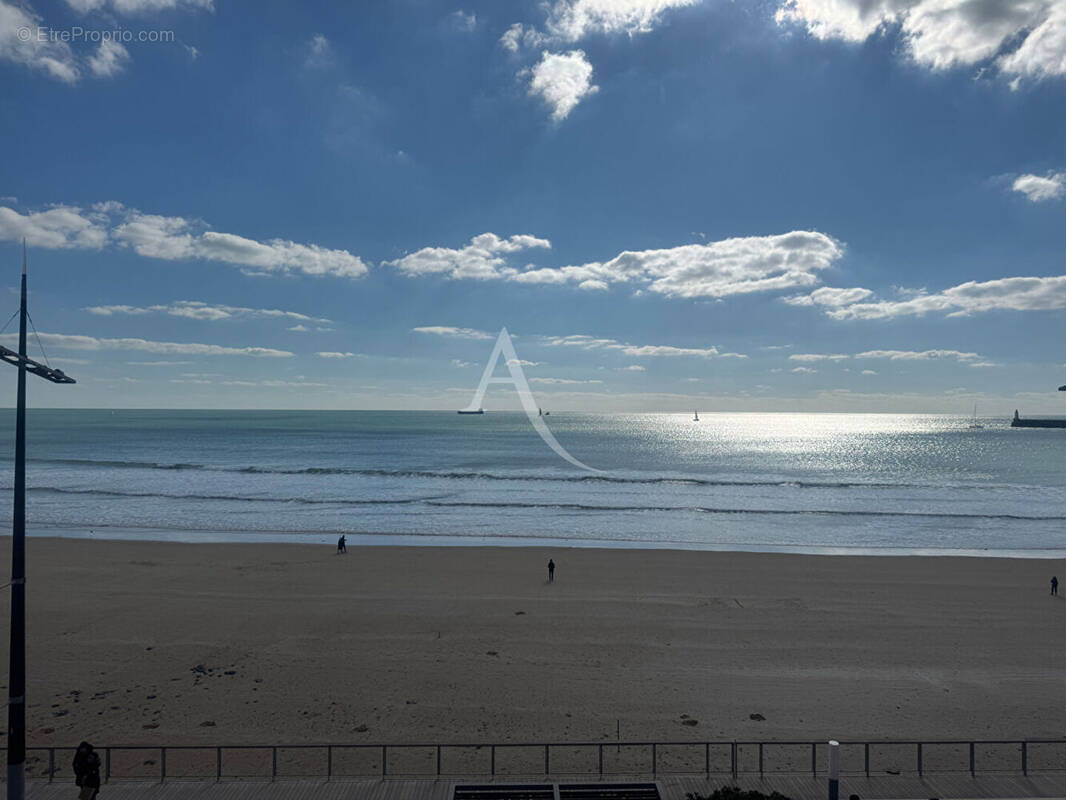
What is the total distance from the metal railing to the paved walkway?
363 mm

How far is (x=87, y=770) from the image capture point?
1001 centimetres

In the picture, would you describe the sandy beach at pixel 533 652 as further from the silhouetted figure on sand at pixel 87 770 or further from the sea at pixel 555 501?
the sea at pixel 555 501

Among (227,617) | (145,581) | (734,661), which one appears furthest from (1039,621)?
(145,581)

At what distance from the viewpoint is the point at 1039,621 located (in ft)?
74.5

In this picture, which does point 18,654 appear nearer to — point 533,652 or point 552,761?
point 552,761

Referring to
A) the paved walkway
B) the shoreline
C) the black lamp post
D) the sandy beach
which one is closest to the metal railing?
the paved walkway

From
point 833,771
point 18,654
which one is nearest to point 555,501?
point 833,771

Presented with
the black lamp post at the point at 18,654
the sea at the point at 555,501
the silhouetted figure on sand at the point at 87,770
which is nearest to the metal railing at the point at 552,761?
the silhouetted figure on sand at the point at 87,770

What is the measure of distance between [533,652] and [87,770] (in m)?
11.9

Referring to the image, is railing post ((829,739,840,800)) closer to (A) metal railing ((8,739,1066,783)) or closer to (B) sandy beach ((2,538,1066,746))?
(A) metal railing ((8,739,1066,783))

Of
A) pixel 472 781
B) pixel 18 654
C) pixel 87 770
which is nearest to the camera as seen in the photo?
pixel 18 654

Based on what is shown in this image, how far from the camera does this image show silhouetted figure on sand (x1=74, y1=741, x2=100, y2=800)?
10.0 meters

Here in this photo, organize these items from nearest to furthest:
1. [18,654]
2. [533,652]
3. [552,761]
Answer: [18,654]
[552,761]
[533,652]

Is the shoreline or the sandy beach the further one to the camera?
the shoreline
